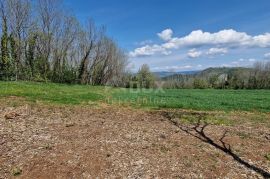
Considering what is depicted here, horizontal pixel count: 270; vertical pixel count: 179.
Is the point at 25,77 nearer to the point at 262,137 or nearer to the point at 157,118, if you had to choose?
the point at 157,118

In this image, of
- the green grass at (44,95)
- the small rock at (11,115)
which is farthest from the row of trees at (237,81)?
the small rock at (11,115)

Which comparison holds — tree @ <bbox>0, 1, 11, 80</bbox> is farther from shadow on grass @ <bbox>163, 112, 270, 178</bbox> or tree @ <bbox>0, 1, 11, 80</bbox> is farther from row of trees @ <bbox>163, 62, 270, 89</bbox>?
row of trees @ <bbox>163, 62, 270, 89</bbox>

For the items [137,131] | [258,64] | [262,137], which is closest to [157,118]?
[137,131]

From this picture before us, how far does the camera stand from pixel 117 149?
6.84m

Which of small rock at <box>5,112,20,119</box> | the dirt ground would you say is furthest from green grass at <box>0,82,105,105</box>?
the dirt ground

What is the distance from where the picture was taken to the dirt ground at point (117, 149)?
5.71 meters

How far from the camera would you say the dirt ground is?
5.71 metres

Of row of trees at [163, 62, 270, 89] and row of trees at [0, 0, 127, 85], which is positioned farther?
row of trees at [163, 62, 270, 89]

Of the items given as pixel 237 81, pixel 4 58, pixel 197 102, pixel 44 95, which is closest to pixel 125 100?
pixel 197 102

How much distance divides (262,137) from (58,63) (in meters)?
43.3

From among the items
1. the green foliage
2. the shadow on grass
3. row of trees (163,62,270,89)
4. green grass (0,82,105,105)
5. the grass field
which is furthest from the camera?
the green foliage

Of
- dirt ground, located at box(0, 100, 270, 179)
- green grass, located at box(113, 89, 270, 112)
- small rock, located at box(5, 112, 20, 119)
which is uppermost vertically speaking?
small rock, located at box(5, 112, 20, 119)

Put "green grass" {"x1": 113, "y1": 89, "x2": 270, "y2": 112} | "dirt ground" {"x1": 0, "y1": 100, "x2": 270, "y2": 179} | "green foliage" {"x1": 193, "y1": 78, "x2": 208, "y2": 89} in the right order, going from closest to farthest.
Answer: "dirt ground" {"x1": 0, "y1": 100, "x2": 270, "y2": 179}
"green grass" {"x1": 113, "y1": 89, "x2": 270, "y2": 112}
"green foliage" {"x1": 193, "y1": 78, "x2": 208, "y2": 89}

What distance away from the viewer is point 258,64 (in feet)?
291
